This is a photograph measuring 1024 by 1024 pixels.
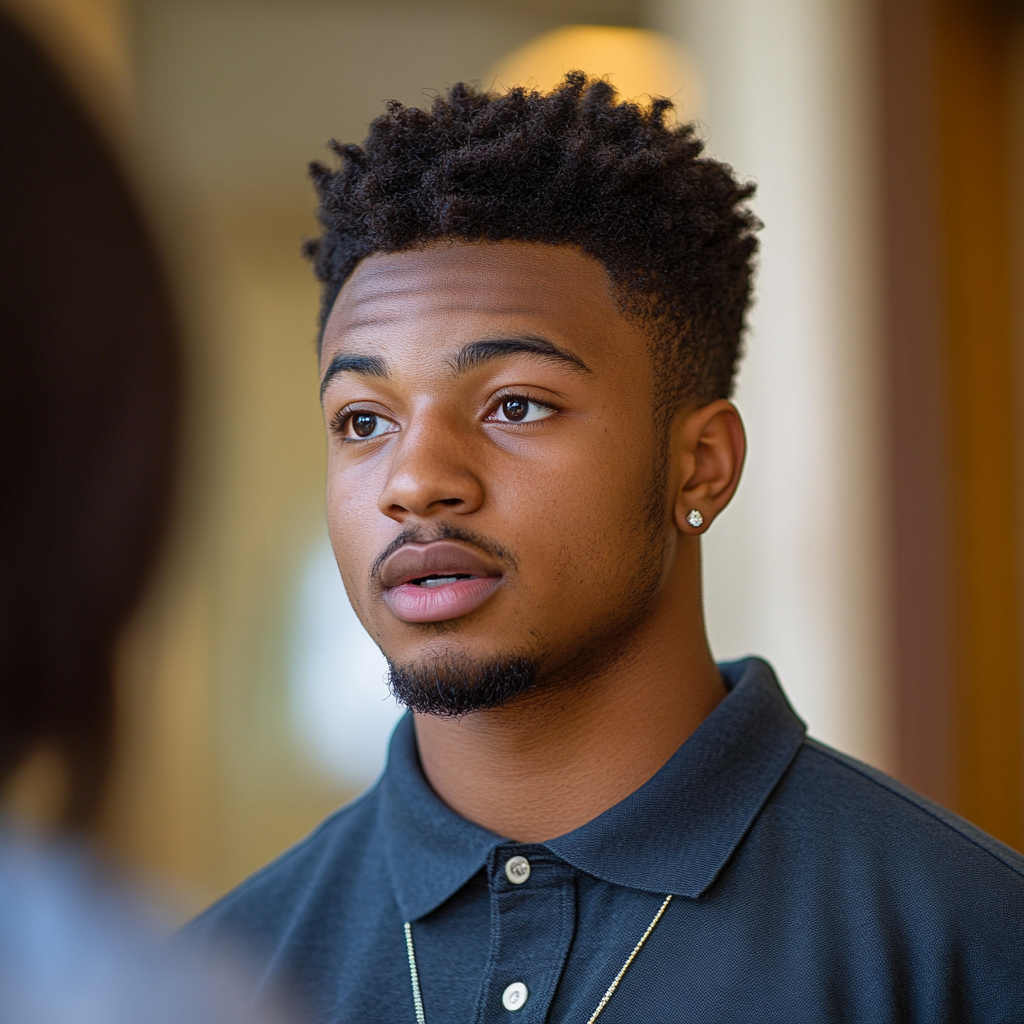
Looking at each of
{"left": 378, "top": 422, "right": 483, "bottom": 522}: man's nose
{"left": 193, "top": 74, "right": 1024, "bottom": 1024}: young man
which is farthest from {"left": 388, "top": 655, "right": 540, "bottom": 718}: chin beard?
{"left": 378, "top": 422, "right": 483, "bottom": 522}: man's nose

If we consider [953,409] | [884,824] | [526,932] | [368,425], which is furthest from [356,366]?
[953,409]

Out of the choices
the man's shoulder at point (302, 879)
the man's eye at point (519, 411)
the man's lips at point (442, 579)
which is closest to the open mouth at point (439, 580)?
the man's lips at point (442, 579)

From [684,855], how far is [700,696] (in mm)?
169

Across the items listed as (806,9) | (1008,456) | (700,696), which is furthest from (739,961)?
(806,9)

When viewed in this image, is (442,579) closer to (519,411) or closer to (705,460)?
(519,411)

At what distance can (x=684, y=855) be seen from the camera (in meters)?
1.05

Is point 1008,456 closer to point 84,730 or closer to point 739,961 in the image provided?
point 739,961

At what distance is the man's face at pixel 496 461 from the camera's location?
3.26 ft

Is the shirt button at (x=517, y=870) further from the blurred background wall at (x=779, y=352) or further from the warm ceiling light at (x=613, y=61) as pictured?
the warm ceiling light at (x=613, y=61)

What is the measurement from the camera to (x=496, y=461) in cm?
101

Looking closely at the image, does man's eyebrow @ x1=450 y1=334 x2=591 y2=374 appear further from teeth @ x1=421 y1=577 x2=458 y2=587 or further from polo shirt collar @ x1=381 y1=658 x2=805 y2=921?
polo shirt collar @ x1=381 y1=658 x2=805 y2=921

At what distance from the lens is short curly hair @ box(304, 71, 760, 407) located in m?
1.04

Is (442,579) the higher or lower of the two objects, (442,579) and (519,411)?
the lower

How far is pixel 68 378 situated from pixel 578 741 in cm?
78
